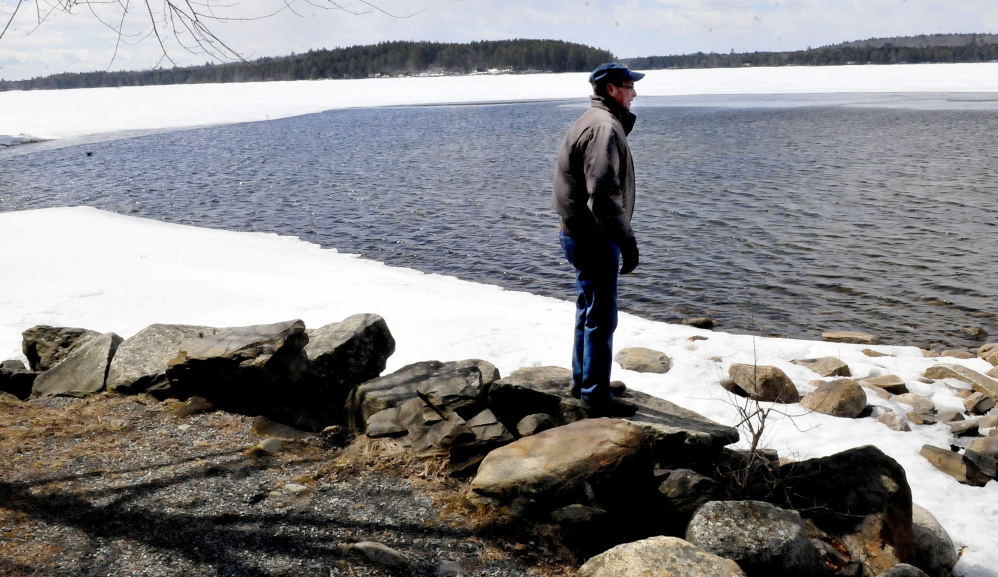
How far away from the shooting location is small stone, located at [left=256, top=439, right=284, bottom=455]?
414cm

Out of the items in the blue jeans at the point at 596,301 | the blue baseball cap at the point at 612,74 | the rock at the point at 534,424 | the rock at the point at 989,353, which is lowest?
the rock at the point at 989,353

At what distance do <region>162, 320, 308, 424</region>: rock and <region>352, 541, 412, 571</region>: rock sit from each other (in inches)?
74.3

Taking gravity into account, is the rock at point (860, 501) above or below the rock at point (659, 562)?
below

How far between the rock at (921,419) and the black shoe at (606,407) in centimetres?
268

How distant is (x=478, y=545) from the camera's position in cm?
322

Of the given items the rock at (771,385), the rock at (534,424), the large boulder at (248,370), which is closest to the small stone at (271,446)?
the large boulder at (248,370)

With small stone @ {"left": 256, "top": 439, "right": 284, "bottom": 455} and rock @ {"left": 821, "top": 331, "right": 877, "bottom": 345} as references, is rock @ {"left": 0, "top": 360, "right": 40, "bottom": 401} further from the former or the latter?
rock @ {"left": 821, "top": 331, "right": 877, "bottom": 345}

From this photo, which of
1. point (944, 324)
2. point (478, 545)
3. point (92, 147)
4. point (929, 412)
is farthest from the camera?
point (92, 147)

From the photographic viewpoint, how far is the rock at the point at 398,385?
4609mm

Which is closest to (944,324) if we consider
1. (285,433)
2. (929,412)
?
(929,412)

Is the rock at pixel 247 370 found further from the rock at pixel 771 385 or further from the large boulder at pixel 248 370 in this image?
the rock at pixel 771 385

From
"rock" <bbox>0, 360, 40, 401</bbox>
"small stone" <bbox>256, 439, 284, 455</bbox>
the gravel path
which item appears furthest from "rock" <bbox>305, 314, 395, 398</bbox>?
"rock" <bbox>0, 360, 40, 401</bbox>

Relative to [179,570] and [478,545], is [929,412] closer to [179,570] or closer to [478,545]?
[478,545]

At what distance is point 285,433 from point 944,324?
7671 mm
